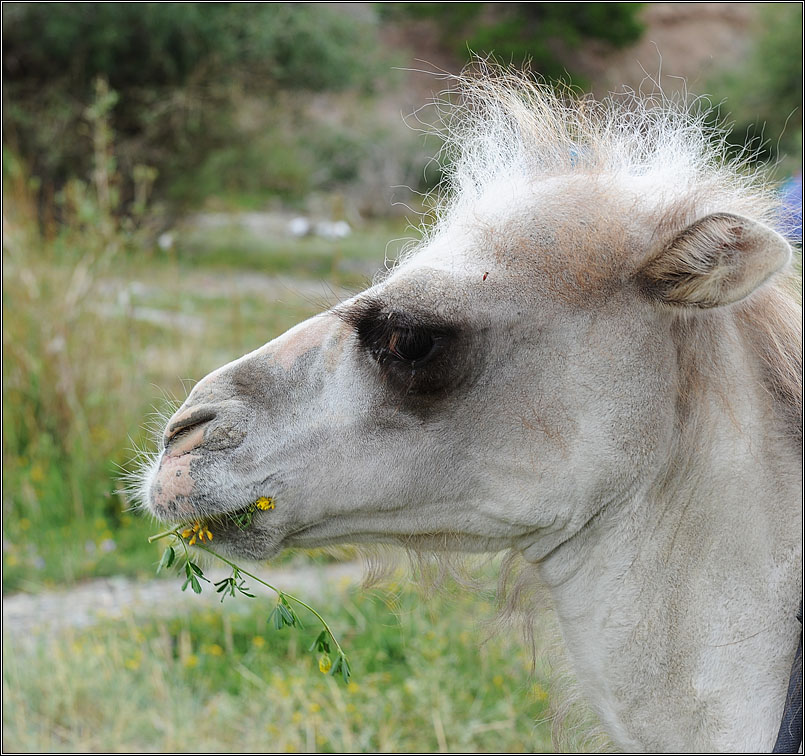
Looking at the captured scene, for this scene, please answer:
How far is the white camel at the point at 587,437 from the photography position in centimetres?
185

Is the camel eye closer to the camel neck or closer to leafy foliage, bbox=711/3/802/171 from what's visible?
the camel neck

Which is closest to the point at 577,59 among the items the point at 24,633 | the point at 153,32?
the point at 153,32

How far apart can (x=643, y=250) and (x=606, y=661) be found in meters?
0.83

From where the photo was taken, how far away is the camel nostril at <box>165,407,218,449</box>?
1966 millimetres

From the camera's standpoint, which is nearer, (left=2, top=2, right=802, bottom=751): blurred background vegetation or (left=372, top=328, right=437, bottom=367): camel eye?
(left=372, top=328, right=437, bottom=367): camel eye

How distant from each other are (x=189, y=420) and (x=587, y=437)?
0.81m

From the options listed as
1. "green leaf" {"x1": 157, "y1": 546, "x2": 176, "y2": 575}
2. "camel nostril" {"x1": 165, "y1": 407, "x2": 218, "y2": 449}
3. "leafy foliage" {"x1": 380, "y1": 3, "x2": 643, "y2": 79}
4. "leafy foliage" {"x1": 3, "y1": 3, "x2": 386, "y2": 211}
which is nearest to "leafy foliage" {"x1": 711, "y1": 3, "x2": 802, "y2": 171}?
"leafy foliage" {"x1": 380, "y1": 3, "x2": 643, "y2": 79}

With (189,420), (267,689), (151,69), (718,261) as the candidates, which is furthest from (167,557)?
(151,69)

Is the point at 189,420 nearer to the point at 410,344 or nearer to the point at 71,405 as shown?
the point at 410,344

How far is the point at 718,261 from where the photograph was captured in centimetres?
178

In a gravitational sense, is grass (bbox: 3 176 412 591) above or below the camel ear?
below

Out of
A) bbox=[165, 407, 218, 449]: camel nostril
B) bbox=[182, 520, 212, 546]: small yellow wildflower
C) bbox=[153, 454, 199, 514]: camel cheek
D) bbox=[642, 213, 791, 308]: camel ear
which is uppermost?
bbox=[642, 213, 791, 308]: camel ear

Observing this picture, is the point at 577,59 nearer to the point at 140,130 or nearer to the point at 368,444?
the point at 140,130

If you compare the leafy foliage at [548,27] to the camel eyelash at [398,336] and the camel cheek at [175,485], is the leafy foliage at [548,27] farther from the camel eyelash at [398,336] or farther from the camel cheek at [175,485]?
the camel cheek at [175,485]
